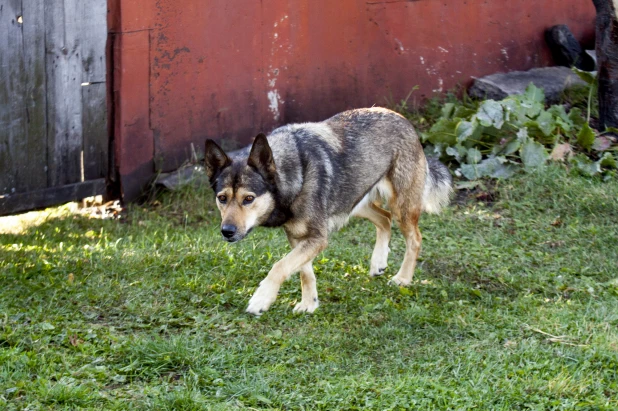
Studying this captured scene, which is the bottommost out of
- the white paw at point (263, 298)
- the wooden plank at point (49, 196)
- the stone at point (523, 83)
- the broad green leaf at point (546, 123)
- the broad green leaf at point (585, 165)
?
the wooden plank at point (49, 196)

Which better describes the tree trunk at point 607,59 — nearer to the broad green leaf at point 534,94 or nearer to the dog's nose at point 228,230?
the broad green leaf at point 534,94

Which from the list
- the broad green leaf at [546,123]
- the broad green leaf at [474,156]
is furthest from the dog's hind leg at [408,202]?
the broad green leaf at [546,123]

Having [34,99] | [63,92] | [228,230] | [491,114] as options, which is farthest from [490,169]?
[34,99]

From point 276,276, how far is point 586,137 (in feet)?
15.2

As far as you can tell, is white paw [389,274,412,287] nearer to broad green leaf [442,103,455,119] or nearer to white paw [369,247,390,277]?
white paw [369,247,390,277]

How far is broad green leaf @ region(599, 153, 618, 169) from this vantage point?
848 centimetres

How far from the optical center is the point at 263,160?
5.42 metres

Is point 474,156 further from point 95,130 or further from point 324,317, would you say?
point 95,130

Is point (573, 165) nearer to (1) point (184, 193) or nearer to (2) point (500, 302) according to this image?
(2) point (500, 302)

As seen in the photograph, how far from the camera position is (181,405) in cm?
422

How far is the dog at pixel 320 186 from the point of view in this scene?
5.39 m

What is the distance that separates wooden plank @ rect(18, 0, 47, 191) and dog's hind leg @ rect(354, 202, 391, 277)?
A: 3.25 meters

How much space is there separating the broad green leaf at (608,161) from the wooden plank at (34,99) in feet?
18.6

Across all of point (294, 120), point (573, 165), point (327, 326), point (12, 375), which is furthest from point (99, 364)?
point (573, 165)
